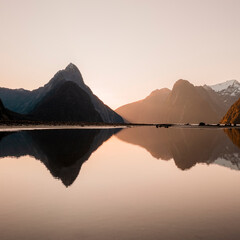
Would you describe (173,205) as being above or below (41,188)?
below

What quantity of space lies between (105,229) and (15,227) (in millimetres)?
2703

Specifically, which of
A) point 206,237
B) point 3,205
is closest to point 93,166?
point 3,205

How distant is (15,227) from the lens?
9.69 m

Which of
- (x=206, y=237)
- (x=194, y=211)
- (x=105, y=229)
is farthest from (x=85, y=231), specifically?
(x=194, y=211)

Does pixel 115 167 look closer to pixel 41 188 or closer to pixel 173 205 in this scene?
pixel 41 188

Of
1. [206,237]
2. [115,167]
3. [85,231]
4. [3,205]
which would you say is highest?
[115,167]

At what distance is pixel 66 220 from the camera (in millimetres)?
10438

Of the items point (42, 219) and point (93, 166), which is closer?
point (42, 219)

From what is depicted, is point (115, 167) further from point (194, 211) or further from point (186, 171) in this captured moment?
point (194, 211)

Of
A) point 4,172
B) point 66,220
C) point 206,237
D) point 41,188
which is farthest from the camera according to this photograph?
point 4,172

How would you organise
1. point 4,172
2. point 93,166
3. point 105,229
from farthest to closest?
point 93,166 < point 4,172 < point 105,229

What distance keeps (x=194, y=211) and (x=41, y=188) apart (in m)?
7.81

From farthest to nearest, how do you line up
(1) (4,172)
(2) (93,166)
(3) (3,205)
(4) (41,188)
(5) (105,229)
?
1. (2) (93,166)
2. (1) (4,172)
3. (4) (41,188)
4. (3) (3,205)
5. (5) (105,229)

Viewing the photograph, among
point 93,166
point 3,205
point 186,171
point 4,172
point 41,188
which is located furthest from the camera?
point 93,166
